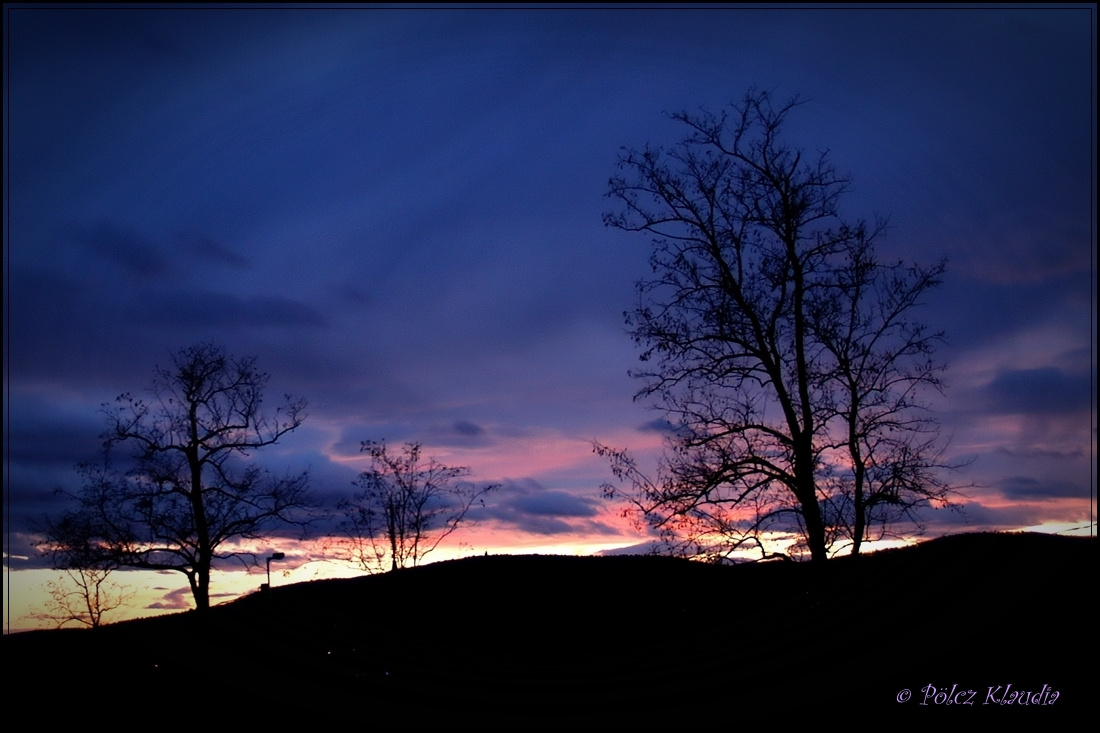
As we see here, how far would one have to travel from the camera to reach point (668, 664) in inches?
407

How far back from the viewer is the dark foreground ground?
24.7 feet

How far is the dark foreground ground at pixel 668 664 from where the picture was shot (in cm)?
753

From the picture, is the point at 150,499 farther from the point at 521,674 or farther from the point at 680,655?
the point at 680,655

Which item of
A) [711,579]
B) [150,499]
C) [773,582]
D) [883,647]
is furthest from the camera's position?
[150,499]

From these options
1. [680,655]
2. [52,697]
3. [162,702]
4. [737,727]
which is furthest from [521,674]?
[52,697]

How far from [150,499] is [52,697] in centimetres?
1656

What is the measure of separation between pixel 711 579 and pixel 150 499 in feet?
60.3

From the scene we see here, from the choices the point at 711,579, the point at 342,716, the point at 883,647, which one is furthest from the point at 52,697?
the point at 711,579

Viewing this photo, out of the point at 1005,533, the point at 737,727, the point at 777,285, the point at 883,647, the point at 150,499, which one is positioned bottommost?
the point at 737,727

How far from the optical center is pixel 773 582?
15.7 m

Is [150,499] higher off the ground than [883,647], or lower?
higher

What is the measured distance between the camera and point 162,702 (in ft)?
30.1

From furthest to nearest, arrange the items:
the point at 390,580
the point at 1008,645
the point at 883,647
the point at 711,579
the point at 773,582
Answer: the point at 390,580, the point at 711,579, the point at 773,582, the point at 883,647, the point at 1008,645

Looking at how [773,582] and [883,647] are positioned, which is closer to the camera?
[883,647]
